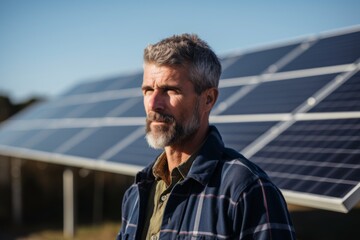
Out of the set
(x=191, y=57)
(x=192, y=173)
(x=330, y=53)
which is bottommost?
(x=330, y=53)

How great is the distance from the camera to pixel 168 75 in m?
2.54

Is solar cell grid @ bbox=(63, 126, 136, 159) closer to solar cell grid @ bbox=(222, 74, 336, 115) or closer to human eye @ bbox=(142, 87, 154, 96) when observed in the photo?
solar cell grid @ bbox=(222, 74, 336, 115)

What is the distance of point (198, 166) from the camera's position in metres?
2.44

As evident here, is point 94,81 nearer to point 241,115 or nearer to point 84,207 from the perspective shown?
point 84,207

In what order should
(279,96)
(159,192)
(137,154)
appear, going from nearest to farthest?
(159,192) → (279,96) → (137,154)

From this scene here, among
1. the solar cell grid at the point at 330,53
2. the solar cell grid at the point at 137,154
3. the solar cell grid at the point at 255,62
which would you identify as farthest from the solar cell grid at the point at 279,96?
the solar cell grid at the point at 137,154

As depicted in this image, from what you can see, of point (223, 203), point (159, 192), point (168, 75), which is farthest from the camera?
point (159, 192)

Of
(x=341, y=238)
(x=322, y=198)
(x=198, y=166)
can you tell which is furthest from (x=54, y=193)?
(x=198, y=166)

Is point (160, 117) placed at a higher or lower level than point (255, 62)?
higher

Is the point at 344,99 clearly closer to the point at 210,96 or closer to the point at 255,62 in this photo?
the point at 210,96

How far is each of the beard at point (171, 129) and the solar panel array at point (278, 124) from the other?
1777mm

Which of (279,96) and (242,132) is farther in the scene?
(279,96)

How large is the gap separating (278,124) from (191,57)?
346 centimetres

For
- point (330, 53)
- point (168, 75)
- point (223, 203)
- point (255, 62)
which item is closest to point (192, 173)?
point (223, 203)
